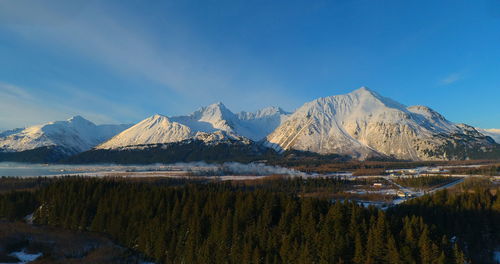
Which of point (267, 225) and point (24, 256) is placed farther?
point (267, 225)

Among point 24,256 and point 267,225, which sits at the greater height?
point 267,225

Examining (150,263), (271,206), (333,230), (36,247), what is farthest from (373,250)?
(36,247)

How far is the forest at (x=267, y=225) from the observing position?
61656 millimetres

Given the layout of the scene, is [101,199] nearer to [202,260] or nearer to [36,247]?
[36,247]

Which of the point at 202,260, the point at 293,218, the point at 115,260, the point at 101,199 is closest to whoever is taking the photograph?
the point at 202,260

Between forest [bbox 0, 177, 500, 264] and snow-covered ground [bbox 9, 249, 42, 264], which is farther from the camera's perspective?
snow-covered ground [bbox 9, 249, 42, 264]

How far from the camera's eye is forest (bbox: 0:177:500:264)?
61.7 metres

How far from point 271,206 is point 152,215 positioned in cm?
3672

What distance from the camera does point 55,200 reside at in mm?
115250

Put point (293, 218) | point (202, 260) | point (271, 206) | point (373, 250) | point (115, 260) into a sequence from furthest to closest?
1. point (271, 206)
2. point (293, 218)
3. point (115, 260)
4. point (202, 260)
5. point (373, 250)

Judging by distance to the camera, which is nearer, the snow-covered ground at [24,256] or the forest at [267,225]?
the forest at [267,225]

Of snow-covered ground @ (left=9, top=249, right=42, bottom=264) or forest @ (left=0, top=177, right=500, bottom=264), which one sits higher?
forest @ (left=0, top=177, right=500, bottom=264)

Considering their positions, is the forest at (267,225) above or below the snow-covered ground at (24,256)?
above

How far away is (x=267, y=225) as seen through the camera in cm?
7981
